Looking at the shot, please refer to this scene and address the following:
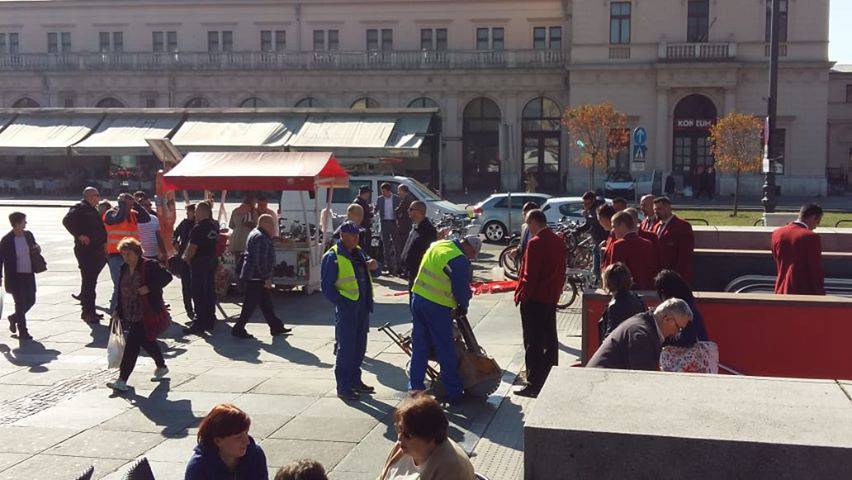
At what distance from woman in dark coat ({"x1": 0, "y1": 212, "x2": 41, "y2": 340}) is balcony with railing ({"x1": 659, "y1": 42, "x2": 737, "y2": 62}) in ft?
131

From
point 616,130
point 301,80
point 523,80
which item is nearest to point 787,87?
point 616,130

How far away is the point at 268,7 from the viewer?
180ft

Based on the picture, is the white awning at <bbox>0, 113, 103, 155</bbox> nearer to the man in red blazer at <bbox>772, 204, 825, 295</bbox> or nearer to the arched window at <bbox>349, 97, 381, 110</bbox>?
the arched window at <bbox>349, 97, 381, 110</bbox>

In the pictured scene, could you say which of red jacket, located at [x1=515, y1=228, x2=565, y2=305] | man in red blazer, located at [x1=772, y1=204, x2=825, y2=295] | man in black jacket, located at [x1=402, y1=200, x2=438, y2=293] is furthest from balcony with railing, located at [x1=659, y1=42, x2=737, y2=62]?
red jacket, located at [x1=515, y1=228, x2=565, y2=305]

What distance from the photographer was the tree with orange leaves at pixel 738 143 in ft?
124

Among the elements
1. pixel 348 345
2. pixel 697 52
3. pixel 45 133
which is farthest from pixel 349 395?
pixel 697 52

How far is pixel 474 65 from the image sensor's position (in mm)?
51625

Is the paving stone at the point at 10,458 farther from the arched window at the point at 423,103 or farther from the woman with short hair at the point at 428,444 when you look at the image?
the arched window at the point at 423,103

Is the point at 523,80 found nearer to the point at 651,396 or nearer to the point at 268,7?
the point at 268,7

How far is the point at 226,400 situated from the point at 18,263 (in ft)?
16.1

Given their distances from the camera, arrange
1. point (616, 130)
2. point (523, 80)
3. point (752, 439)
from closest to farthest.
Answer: point (752, 439) < point (616, 130) < point (523, 80)

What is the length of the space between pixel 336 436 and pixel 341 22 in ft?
162

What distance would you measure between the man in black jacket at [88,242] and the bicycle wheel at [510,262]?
7.33 metres

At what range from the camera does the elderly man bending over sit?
612 cm
